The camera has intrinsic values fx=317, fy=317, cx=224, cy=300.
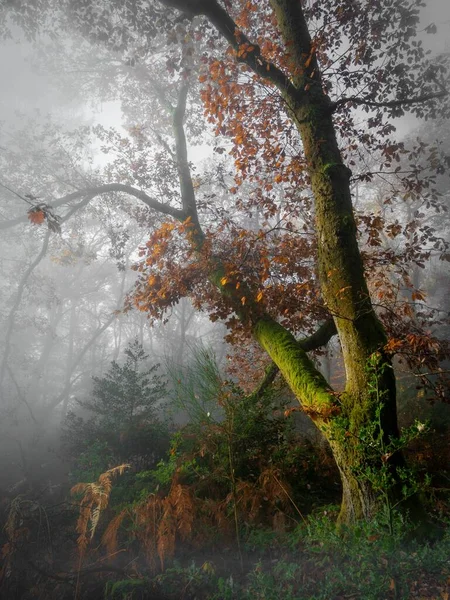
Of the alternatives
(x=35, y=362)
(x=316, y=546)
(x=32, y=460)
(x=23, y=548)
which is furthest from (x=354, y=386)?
(x=35, y=362)

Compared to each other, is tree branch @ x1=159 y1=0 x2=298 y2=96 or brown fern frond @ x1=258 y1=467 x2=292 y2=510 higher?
tree branch @ x1=159 y1=0 x2=298 y2=96

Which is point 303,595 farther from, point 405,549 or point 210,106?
point 210,106

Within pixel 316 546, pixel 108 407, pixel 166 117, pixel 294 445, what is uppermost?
pixel 166 117

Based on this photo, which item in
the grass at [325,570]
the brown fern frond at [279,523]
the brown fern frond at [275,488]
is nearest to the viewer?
the grass at [325,570]

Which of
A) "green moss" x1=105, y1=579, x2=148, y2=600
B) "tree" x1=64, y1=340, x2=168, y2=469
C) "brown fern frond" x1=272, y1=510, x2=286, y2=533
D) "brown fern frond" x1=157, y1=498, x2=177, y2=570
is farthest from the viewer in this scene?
"tree" x1=64, y1=340, x2=168, y2=469

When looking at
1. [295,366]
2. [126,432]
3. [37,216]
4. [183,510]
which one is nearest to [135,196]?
[37,216]

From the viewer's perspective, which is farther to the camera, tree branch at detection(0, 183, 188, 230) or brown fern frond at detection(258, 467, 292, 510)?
tree branch at detection(0, 183, 188, 230)

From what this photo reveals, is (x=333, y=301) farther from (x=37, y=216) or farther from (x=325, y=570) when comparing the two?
(x=37, y=216)

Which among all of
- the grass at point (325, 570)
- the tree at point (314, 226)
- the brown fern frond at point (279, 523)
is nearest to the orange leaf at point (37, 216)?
the tree at point (314, 226)

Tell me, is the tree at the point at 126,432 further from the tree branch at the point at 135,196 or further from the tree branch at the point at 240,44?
the tree branch at the point at 240,44

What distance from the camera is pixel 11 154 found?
48.8ft

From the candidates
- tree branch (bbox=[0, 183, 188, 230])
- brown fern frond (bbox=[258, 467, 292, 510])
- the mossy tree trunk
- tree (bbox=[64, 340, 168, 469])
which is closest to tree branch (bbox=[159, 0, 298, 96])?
the mossy tree trunk

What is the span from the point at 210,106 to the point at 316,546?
18.4ft

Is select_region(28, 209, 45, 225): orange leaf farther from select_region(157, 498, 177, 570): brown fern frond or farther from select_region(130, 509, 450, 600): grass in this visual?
select_region(130, 509, 450, 600): grass
